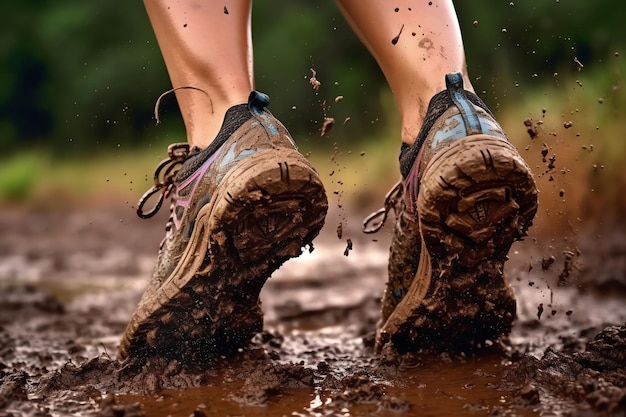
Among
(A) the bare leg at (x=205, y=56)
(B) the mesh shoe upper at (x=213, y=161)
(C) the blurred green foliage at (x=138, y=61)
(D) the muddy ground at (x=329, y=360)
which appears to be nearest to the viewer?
(D) the muddy ground at (x=329, y=360)

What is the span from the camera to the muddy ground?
1321 millimetres

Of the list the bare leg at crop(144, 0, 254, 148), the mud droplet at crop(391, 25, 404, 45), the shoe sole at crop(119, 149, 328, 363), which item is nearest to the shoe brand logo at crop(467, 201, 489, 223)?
the shoe sole at crop(119, 149, 328, 363)

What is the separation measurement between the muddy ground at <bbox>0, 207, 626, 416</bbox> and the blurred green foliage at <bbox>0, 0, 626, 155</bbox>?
3.33m

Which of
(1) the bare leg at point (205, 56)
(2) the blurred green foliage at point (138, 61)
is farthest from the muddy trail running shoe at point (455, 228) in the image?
(2) the blurred green foliage at point (138, 61)

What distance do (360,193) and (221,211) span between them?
469cm

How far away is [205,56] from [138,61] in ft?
32.9

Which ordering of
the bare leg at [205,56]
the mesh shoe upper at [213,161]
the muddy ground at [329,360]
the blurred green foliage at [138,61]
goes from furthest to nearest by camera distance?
1. the blurred green foliage at [138,61]
2. the bare leg at [205,56]
3. the mesh shoe upper at [213,161]
4. the muddy ground at [329,360]

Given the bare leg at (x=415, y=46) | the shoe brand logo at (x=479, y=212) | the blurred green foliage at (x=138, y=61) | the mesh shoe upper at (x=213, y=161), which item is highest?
the blurred green foliage at (x=138, y=61)

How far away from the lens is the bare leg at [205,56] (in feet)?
5.15

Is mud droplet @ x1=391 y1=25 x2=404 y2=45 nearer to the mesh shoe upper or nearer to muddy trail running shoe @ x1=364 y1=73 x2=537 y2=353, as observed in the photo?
muddy trail running shoe @ x1=364 y1=73 x2=537 y2=353

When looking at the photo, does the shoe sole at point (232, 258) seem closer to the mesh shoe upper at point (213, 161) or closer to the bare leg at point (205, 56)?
the mesh shoe upper at point (213, 161)

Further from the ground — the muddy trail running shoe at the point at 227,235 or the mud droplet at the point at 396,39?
the mud droplet at the point at 396,39

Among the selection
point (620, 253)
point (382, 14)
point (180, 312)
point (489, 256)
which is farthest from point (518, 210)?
point (620, 253)

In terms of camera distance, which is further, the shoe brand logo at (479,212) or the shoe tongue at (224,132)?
the shoe tongue at (224,132)
